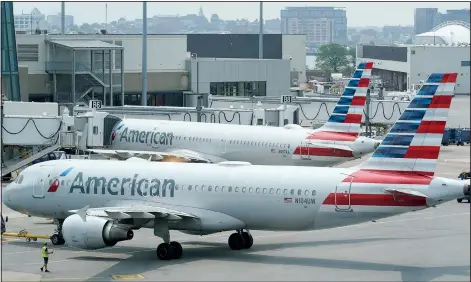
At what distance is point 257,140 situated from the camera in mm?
68250

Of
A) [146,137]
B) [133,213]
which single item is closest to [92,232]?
[133,213]

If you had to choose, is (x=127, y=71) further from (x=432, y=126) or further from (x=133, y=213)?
(x=432, y=126)

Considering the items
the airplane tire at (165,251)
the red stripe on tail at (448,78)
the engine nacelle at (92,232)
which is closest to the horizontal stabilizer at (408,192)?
the red stripe on tail at (448,78)

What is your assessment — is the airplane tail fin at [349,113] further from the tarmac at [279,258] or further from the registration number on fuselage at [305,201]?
the registration number on fuselage at [305,201]

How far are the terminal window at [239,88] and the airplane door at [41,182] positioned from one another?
6365 cm

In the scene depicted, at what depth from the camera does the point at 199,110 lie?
84.9 m

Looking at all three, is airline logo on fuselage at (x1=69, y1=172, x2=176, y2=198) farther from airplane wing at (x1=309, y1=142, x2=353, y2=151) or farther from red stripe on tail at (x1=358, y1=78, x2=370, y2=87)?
red stripe on tail at (x1=358, y1=78, x2=370, y2=87)

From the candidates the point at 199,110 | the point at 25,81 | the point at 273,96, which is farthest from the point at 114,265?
the point at 273,96

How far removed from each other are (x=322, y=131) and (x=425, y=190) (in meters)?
25.9

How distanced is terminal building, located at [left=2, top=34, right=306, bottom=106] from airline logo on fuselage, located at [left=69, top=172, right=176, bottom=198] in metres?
46.0

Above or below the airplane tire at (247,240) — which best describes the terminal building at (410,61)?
above

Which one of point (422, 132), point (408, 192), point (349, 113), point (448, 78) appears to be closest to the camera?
point (448, 78)

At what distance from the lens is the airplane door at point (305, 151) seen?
2591 inches

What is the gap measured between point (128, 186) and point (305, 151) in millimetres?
21441
